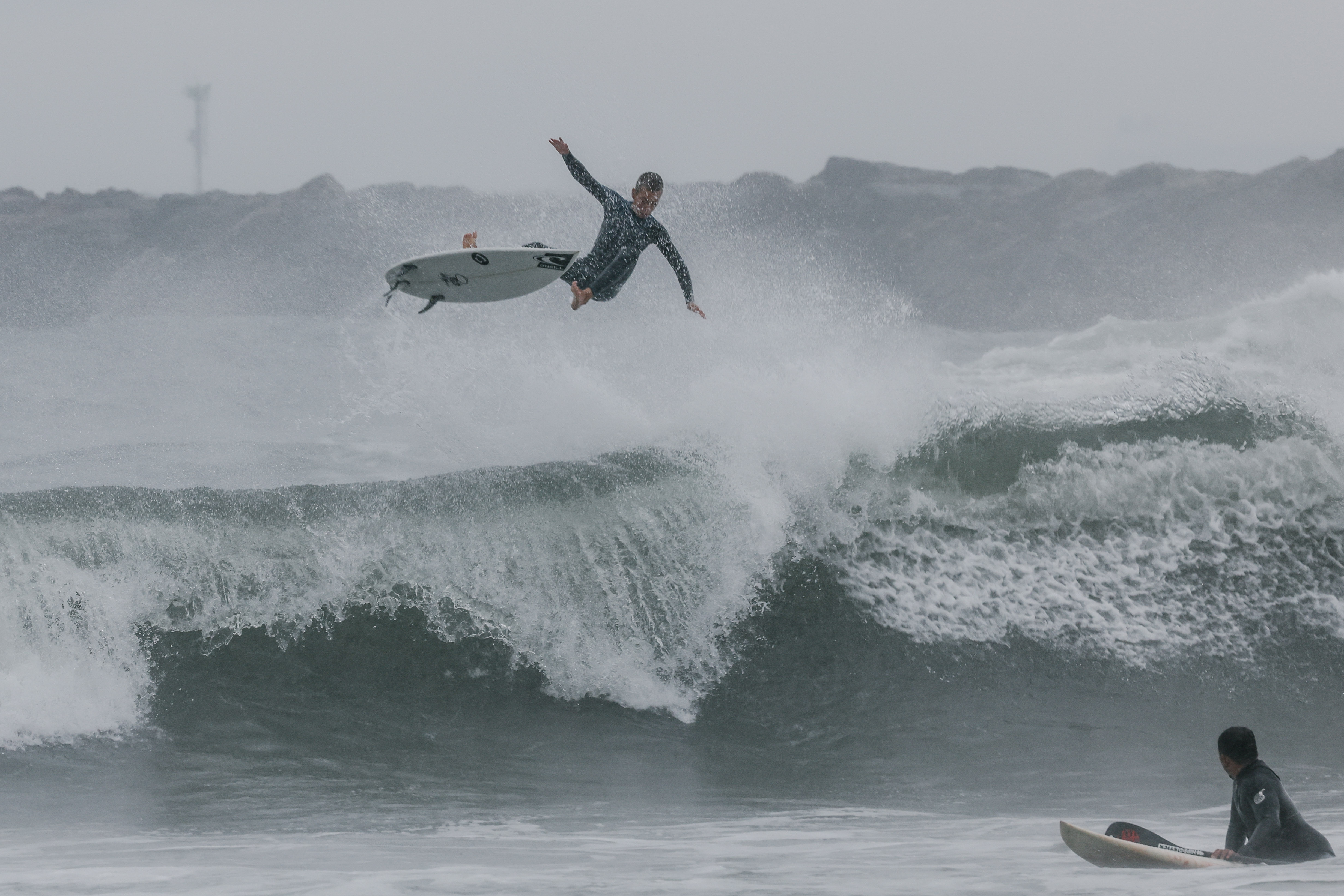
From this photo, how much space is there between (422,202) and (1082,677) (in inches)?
1593

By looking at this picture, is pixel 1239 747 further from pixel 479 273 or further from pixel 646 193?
pixel 479 273

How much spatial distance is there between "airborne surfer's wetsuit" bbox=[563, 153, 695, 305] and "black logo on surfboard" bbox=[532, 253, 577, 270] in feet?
0.20

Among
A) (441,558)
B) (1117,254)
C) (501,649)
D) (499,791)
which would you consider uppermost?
(1117,254)

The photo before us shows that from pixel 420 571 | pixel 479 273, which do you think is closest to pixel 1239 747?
pixel 479 273

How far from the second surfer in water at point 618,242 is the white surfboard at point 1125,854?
3.81 m

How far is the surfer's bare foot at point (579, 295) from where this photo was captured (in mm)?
7152

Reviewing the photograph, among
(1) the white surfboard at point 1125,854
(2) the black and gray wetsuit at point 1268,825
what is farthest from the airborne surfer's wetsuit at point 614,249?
(2) the black and gray wetsuit at point 1268,825

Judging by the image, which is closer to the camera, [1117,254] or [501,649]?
[501,649]

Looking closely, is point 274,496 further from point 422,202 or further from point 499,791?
point 422,202

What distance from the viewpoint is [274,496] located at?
28.9ft

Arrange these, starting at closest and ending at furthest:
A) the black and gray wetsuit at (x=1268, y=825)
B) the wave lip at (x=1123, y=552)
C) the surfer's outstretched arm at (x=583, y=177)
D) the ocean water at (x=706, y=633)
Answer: the black and gray wetsuit at (x=1268, y=825), the ocean water at (x=706, y=633), the surfer's outstretched arm at (x=583, y=177), the wave lip at (x=1123, y=552)

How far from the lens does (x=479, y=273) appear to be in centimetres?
773

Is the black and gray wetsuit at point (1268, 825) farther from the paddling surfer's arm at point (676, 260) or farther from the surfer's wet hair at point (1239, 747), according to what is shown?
the paddling surfer's arm at point (676, 260)

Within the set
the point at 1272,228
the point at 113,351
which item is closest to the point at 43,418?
the point at 113,351
